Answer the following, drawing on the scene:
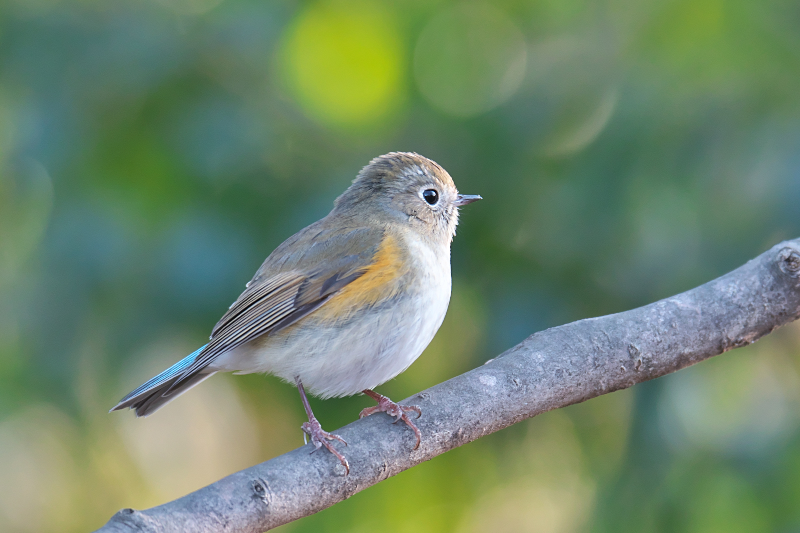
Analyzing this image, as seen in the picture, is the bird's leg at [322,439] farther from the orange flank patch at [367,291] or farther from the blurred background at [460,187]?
the blurred background at [460,187]

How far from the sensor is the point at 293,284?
266 cm

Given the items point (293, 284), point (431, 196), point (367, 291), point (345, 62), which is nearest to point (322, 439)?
point (367, 291)

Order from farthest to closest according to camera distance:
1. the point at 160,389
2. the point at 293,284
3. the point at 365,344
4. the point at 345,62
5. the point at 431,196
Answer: the point at 345,62 < the point at 431,196 < the point at 293,284 < the point at 160,389 < the point at 365,344

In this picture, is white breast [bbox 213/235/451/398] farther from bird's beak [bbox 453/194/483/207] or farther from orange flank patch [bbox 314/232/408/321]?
bird's beak [bbox 453/194/483/207]

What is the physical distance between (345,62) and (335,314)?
120cm

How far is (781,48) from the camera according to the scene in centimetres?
262

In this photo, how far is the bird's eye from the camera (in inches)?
A: 114

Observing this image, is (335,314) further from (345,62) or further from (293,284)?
(345,62)

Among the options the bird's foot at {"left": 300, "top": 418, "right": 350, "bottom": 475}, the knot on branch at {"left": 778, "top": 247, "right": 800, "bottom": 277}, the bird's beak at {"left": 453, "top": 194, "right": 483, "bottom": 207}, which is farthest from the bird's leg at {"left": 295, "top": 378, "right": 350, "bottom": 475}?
the knot on branch at {"left": 778, "top": 247, "right": 800, "bottom": 277}

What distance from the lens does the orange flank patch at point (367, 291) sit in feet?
8.02

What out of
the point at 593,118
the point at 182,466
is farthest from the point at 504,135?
the point at 182,466

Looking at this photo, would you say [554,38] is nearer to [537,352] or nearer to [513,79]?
[513,79]

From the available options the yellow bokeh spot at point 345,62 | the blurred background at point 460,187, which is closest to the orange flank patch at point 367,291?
the blurred background at point 460,187

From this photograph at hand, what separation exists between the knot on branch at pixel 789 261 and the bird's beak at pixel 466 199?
1.01 meters
